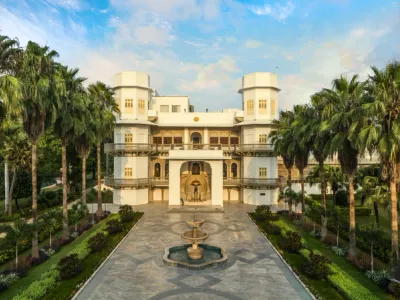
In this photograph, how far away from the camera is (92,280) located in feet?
48.7

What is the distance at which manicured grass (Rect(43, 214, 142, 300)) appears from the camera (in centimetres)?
1314

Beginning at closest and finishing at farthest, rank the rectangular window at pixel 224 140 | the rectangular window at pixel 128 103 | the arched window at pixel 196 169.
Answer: the rectangular window at pixel 128 103, the arched window at pixel 196 169, the rectangular window at pixel 224 140

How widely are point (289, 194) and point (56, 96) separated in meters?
23.0

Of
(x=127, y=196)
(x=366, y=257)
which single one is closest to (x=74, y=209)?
(x=127, y=196)

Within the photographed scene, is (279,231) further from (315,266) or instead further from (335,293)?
(335,293)

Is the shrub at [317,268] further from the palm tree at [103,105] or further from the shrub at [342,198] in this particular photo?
the shrub at [342,198]

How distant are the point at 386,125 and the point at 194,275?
1257cm

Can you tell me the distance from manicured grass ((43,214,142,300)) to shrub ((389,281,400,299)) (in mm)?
14832

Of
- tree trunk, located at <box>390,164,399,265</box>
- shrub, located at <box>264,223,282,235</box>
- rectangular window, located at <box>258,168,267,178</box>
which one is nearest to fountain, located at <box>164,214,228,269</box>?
shrub, located at <box>264,223,282,235</box>

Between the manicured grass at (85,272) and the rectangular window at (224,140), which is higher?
the rectangular window at (224,140)

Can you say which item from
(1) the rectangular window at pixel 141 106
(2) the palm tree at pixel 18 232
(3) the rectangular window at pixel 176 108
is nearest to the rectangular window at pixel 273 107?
(3) the rectangular window at pixel 176 108

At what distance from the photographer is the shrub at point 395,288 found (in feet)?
42.0

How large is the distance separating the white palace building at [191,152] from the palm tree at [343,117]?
762 inches

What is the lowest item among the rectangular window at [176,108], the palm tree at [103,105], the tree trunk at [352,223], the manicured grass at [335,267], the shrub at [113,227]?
the manicured grass at [335,267]
